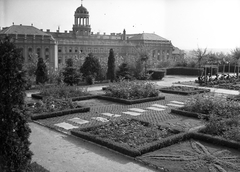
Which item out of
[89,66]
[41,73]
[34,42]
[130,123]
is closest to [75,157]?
[130,123]

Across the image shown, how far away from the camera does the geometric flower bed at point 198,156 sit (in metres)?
6.41

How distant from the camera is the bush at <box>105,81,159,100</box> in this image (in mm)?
14810

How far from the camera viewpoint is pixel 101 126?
30.1 ft

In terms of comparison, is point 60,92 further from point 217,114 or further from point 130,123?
point 217,114

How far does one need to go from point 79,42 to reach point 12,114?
85935 millimetres

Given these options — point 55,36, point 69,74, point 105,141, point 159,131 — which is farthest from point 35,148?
point 55,36

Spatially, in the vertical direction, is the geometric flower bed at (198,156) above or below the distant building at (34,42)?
below

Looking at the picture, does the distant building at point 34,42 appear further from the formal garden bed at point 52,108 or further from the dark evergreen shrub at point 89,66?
the formal garden bed at point 52,108

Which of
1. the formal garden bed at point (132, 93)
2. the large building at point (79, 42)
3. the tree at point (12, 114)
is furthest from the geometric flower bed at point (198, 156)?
the large building at point (79, 42)

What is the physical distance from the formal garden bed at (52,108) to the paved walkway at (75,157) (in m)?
2.31

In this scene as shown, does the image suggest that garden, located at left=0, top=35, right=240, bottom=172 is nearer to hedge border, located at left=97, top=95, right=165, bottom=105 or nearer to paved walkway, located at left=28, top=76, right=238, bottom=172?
hedge border, located at left=97, top=95, right=165, bottom=105

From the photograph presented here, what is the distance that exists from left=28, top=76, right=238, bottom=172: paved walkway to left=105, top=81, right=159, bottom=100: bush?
658 cm

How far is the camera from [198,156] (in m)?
7.05

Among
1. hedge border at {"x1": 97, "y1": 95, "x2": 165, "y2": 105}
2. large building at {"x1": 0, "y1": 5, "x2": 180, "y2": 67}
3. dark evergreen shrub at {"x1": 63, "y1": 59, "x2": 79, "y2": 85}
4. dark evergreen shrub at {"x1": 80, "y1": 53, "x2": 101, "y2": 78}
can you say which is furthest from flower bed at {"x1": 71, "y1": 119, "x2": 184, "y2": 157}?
large building at {"x1": 0, "y1": 5, "x2": 180, "y2": 67}
